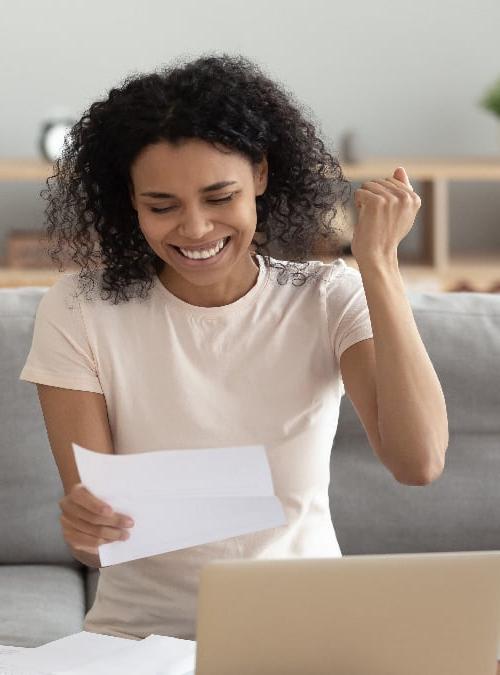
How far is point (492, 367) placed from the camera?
6.28 feet

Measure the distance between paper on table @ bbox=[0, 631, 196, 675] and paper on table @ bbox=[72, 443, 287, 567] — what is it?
0.32 feet

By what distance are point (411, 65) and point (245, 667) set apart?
3.76m

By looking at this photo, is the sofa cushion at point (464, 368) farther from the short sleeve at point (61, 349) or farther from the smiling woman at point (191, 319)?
the short sleeve at point (61, 349)

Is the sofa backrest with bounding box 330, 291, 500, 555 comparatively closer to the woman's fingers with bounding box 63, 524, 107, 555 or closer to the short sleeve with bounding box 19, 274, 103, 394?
the short sleeve with bounding box 19, 274, 103, 394

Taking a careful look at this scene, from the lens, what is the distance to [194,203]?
4.41 feet

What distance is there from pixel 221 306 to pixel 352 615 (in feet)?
2.19

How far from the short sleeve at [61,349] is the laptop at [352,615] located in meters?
0.60

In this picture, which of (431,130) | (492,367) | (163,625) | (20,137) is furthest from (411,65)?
(163,625)

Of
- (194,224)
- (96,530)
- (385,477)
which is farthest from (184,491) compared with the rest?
(385,477)

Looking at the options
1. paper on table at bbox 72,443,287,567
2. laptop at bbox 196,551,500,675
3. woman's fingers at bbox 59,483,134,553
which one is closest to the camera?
laptop at bbox 196,551,500,675

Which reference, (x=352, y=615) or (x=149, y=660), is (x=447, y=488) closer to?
(x=149, y=660)

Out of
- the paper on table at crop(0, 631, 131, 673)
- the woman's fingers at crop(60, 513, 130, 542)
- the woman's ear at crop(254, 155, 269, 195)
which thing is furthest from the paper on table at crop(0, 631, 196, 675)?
the woman's ear at crop(254, 155, 269, 195)

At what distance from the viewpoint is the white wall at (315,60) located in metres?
4.20

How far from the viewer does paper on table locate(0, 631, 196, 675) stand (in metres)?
1.05
